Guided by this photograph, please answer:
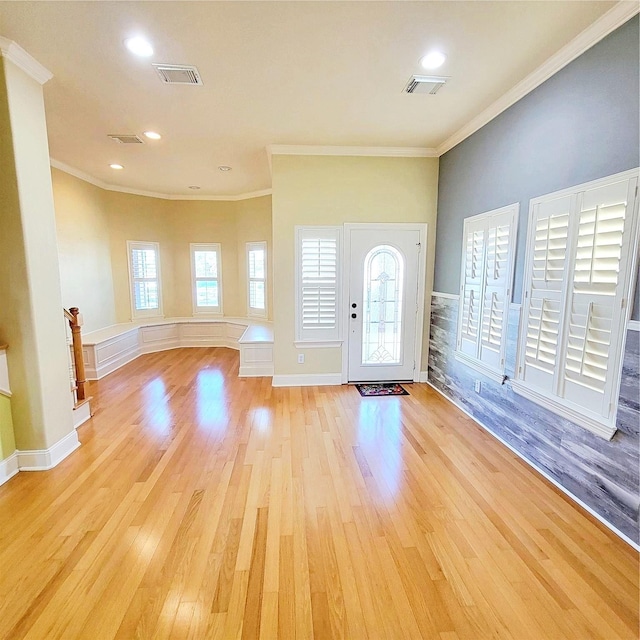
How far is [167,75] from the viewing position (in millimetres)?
2375

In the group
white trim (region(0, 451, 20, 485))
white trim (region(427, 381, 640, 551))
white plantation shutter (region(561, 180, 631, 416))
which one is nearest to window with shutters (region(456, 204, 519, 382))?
white trim (region(427, 381, 640, 551))

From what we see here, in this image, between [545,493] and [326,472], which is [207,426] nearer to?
[326,472]

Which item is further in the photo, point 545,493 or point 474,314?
point 474,314

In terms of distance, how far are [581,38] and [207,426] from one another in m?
4.04

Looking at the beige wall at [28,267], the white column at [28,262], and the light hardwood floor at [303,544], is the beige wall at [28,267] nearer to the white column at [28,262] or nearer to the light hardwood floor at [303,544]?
the white column at [28,262]

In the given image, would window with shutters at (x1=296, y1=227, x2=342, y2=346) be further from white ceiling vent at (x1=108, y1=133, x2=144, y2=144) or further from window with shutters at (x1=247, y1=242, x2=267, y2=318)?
window with shutters at (x1=247, y1=242, x2=267, y2=318)

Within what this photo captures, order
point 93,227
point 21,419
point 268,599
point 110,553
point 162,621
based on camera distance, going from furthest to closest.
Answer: point 93,227
point 21,419
point 110,553
point 268,599
point 162,621

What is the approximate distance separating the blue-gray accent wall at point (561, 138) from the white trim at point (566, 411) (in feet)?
2.29

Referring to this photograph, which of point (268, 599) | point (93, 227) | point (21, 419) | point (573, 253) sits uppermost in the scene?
point (93, 227)

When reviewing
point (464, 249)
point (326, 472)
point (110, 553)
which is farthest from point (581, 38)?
point (110, 553)

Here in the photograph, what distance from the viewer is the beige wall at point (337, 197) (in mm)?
3873

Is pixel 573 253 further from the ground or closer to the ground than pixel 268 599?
further from the ground

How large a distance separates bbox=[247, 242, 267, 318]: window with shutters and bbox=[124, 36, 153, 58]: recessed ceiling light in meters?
3.90

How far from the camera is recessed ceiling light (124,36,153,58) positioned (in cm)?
204
